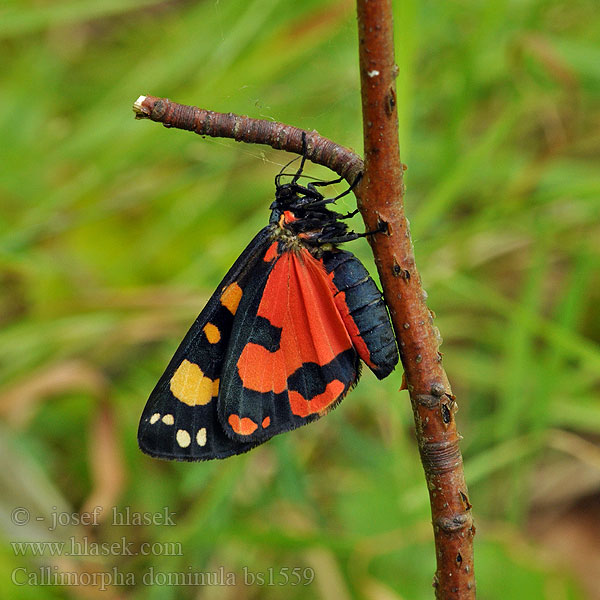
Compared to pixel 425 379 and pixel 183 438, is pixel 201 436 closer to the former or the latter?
pixel 183 438

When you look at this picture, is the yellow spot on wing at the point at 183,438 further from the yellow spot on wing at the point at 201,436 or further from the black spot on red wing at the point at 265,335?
the black spot on red wing at the point at 265,335

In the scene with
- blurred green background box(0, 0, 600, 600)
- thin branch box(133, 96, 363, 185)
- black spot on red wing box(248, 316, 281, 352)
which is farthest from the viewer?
blurred green background box(0, 0, 600, 600)

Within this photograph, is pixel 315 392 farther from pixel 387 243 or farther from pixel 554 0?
pixel 554 0

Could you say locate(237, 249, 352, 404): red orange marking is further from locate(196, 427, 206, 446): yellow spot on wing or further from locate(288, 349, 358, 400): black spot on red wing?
locate(196, 427, 206, 446): yellow spot on wing

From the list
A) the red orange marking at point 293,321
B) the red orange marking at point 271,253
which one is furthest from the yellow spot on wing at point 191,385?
the red orange marking at point 271,253

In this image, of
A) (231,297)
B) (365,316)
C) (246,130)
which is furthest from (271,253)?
(246,130)

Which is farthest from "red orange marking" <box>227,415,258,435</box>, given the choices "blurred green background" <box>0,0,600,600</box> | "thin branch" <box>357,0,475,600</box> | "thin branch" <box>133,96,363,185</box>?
"blurred green background" <box>0,0,600,600</box>
